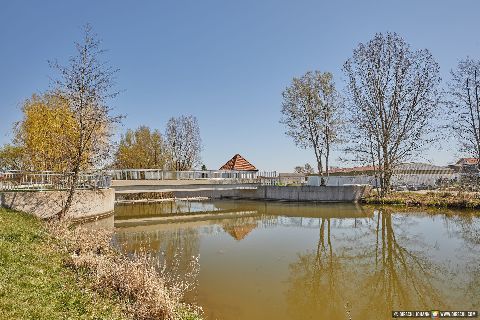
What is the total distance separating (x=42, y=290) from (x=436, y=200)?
2936 centimetres

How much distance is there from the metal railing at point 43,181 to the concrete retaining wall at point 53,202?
0.99 metres

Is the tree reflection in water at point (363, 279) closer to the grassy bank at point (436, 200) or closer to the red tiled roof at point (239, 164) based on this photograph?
the grassy bank at point (436, 200)

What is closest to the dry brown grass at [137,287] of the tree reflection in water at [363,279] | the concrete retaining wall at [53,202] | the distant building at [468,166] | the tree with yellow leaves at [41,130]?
the tree reflection in water at [363,279]

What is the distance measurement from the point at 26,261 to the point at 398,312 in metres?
8.50

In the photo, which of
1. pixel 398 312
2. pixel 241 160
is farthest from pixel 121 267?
pixel 241 160

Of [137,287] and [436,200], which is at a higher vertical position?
[436,200]

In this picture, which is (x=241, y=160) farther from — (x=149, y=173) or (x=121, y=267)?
(x=121, y=267)

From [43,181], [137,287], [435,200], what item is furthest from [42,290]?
[435,200]

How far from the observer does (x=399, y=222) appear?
830 inches

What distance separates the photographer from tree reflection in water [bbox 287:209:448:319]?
7.65 meters

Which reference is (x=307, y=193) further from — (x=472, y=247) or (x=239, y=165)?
(x=472, y=247)

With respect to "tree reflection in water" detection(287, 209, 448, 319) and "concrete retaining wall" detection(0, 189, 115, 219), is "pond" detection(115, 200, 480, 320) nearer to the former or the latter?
"tree reflection in water" detection(287, 209, 448, 319)

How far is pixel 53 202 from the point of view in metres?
20.5

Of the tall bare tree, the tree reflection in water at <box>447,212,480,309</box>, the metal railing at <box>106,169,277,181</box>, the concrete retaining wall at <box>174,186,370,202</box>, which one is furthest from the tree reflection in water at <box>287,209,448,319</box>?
the tall bare tree
